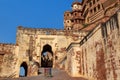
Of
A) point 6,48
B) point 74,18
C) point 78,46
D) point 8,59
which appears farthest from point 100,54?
point 74,18

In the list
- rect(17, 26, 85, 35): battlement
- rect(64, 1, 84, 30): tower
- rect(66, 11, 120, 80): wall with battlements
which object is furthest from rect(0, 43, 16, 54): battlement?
rect(64, 1, 84, 30): tower

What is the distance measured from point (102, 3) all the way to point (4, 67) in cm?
2373

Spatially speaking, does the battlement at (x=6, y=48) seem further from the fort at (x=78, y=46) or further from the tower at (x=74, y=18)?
the tower at (x=74, y=18)

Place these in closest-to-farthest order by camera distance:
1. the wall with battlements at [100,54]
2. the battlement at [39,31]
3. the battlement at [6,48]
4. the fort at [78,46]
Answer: the wall with battlements at [100,54]
the fort at [78,46]
the battlement at [6,48]
the battlement at [39,31]

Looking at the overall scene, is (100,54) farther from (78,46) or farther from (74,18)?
(74,18)

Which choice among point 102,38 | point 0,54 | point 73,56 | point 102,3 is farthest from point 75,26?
point 102,38

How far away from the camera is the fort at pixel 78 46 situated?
1210 cm

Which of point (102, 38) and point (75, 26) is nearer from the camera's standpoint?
point (102, 38)

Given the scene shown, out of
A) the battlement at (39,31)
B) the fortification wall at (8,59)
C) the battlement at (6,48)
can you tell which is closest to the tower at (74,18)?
the battlement at (39,31)

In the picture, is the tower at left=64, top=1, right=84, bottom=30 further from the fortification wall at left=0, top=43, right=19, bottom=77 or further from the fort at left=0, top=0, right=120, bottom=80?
the fortification wall at left=0, top=43, right=19, bottom=77

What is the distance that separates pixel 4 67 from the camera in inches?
1048

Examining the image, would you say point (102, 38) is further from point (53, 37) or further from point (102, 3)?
point (102, 3)

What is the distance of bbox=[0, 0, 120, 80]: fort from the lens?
12102 millimetres

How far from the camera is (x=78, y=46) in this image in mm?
18234
